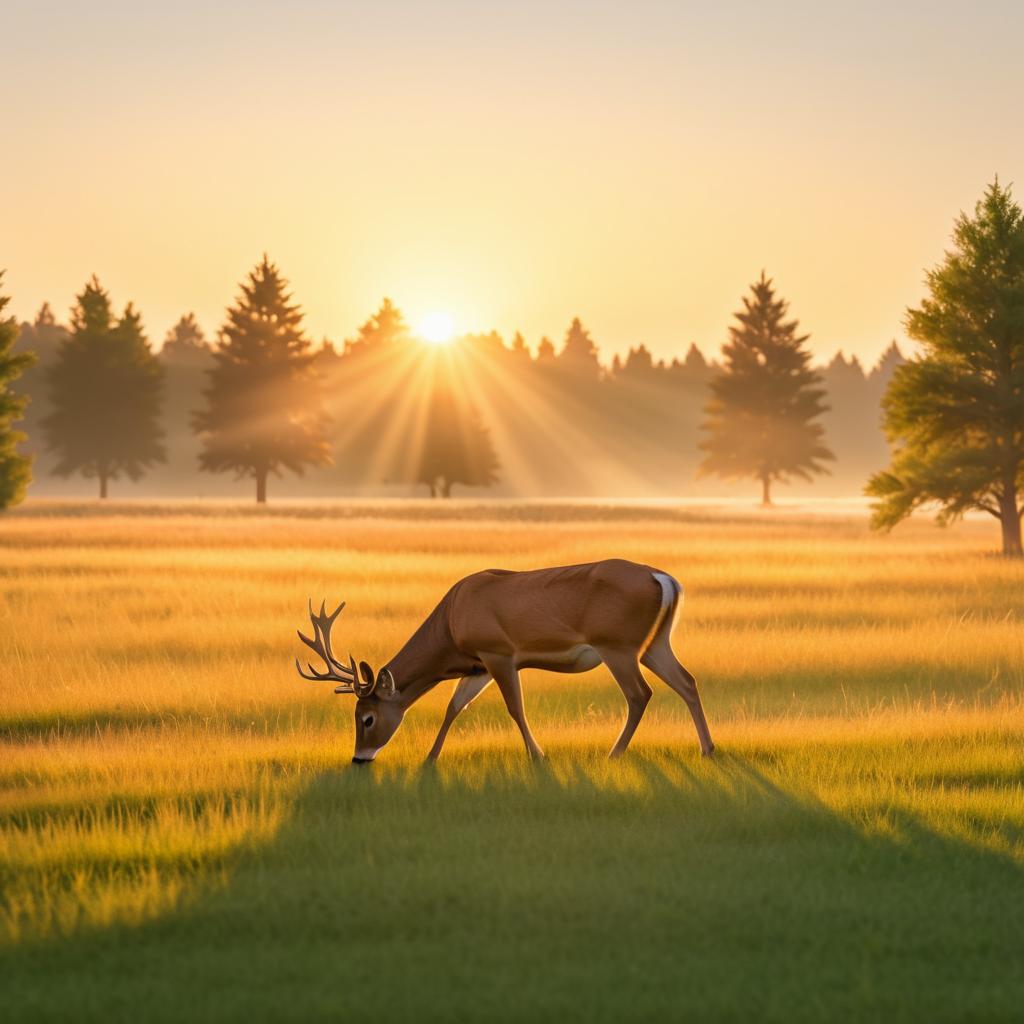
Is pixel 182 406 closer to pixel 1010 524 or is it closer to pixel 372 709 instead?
pixel 1010 524

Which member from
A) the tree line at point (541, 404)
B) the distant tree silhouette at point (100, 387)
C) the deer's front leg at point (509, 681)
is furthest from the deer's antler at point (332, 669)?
the distant tree silhouette at point (100, 387)

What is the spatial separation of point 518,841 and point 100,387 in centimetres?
7694

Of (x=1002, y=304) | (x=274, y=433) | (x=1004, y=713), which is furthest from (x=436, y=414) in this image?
(x=1004, y=713)

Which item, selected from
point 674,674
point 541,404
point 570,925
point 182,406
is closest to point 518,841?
point 570,925

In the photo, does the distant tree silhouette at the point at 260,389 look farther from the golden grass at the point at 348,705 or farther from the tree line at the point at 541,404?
the golden grass at the point at 348,705

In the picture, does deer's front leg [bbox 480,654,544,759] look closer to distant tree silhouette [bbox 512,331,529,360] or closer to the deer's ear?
the deer's ear

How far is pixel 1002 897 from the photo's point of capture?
7.07 m

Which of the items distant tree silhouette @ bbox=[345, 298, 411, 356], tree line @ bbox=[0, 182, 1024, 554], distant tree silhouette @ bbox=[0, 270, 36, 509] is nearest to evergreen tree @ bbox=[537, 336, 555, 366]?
tree line @ bbox=[0, 182, 1024, 554]

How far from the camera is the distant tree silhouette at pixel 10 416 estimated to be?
43.9m

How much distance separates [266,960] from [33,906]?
1.49m

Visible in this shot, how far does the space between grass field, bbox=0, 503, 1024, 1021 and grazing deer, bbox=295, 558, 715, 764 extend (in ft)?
1.32

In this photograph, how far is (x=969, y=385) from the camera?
32.8 metres

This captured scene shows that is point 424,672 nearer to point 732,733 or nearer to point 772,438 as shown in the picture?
point 732,733

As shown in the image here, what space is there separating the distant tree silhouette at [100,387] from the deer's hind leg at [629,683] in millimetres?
73383
